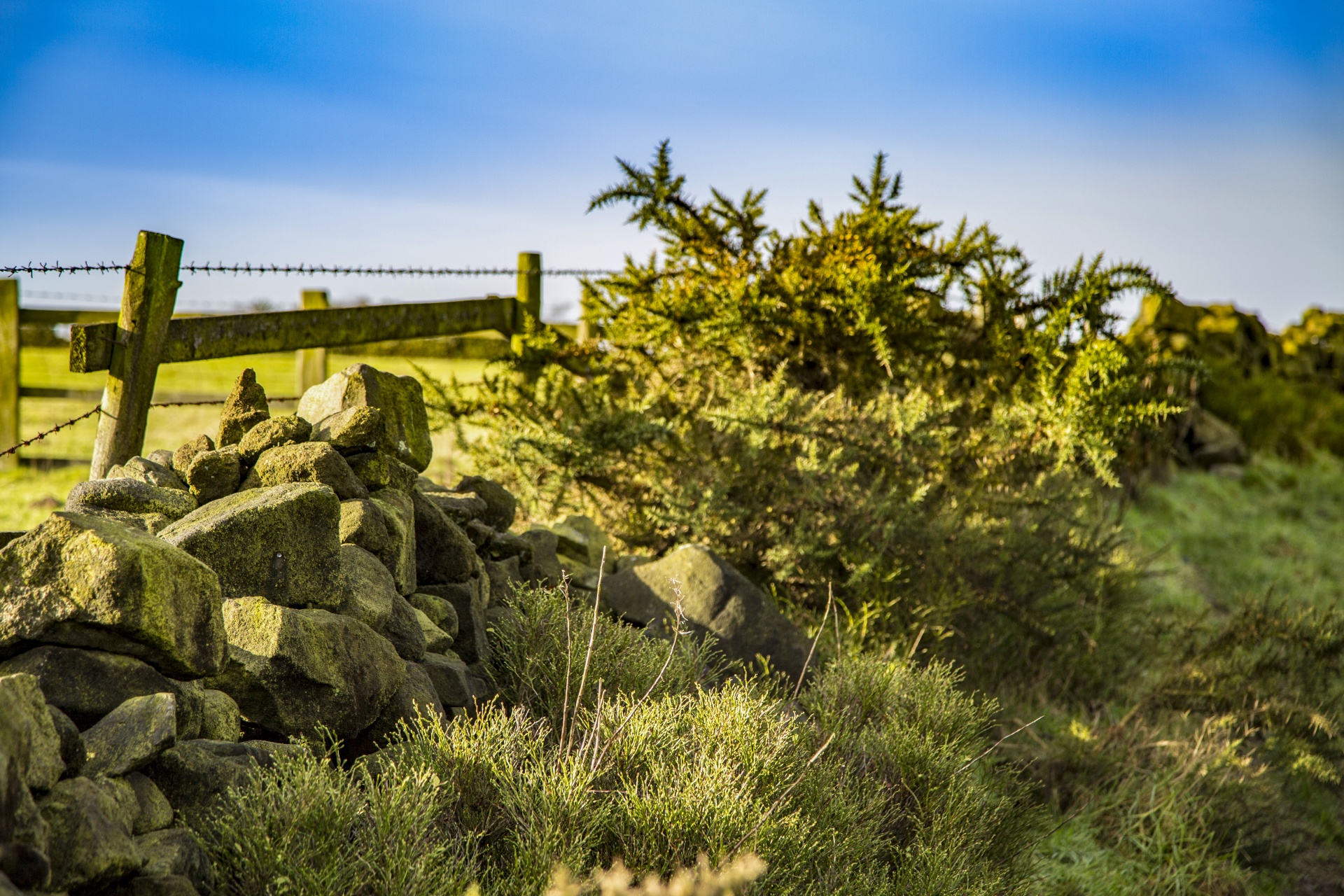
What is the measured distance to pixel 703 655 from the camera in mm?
4555

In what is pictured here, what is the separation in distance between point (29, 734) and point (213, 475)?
171cm

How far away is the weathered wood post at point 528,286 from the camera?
756cm

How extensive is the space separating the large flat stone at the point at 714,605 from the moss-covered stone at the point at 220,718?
207 centimetres

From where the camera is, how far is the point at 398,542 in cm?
377

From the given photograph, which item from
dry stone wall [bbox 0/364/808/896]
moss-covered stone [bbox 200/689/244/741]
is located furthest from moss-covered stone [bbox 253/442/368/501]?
moss-covered stone [bbox 200/689/244/741]

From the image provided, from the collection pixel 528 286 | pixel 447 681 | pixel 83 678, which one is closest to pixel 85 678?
pixel 83 678

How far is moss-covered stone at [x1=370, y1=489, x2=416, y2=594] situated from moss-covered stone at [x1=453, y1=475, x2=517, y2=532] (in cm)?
98

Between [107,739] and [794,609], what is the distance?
3.92m

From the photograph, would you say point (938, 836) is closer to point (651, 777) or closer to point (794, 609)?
point (651, 777)

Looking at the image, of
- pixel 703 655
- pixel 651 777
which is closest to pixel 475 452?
pixel 703 655

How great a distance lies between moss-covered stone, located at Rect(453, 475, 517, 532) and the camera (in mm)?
4975

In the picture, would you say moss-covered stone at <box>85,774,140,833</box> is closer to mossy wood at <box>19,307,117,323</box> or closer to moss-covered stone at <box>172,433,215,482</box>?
moss-covered stone at <box>172,433,215,482</box>

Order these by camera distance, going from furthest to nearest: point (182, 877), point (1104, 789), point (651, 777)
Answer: point (1104, 789), point (651, 777), point (182, 877)

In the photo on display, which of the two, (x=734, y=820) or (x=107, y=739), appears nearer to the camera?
(x=107, y=739)
